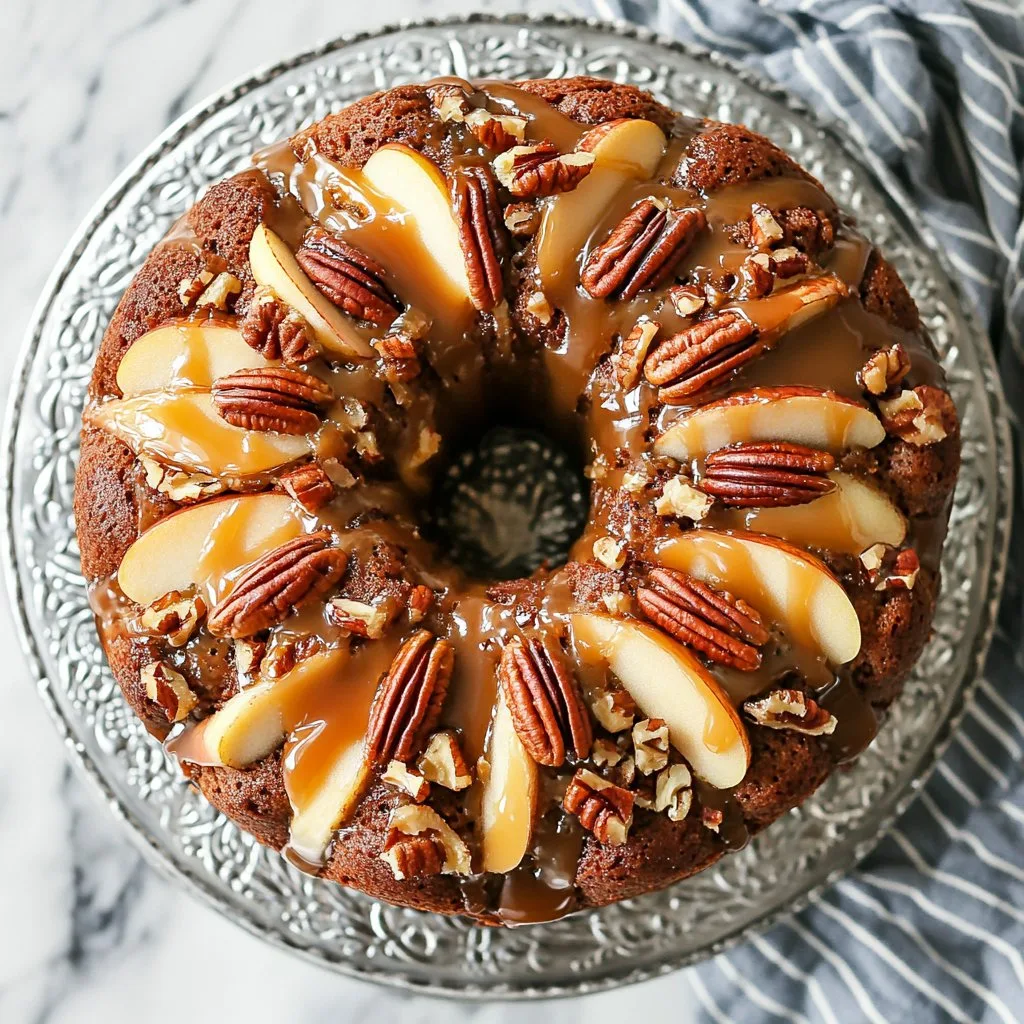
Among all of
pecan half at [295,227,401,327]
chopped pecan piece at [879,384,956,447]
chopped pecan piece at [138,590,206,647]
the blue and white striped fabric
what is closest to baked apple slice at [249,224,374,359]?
pecan half at [295,227,401,327]

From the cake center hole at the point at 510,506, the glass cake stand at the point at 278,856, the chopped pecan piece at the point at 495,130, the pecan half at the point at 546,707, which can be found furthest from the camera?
the cake center hole at the point at 510,506

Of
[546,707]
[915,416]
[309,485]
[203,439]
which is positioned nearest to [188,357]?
[203,439]

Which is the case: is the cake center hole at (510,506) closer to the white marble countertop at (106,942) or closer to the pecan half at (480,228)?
the pecan half at (480,228)

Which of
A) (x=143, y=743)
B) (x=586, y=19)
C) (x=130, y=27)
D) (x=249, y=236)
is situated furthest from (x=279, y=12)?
(x=143, y=743)

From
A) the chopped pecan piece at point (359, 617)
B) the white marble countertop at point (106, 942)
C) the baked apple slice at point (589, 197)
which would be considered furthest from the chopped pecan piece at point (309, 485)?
the white marble countertop at point (106, 942)

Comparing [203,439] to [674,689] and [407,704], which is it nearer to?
[407,704]
